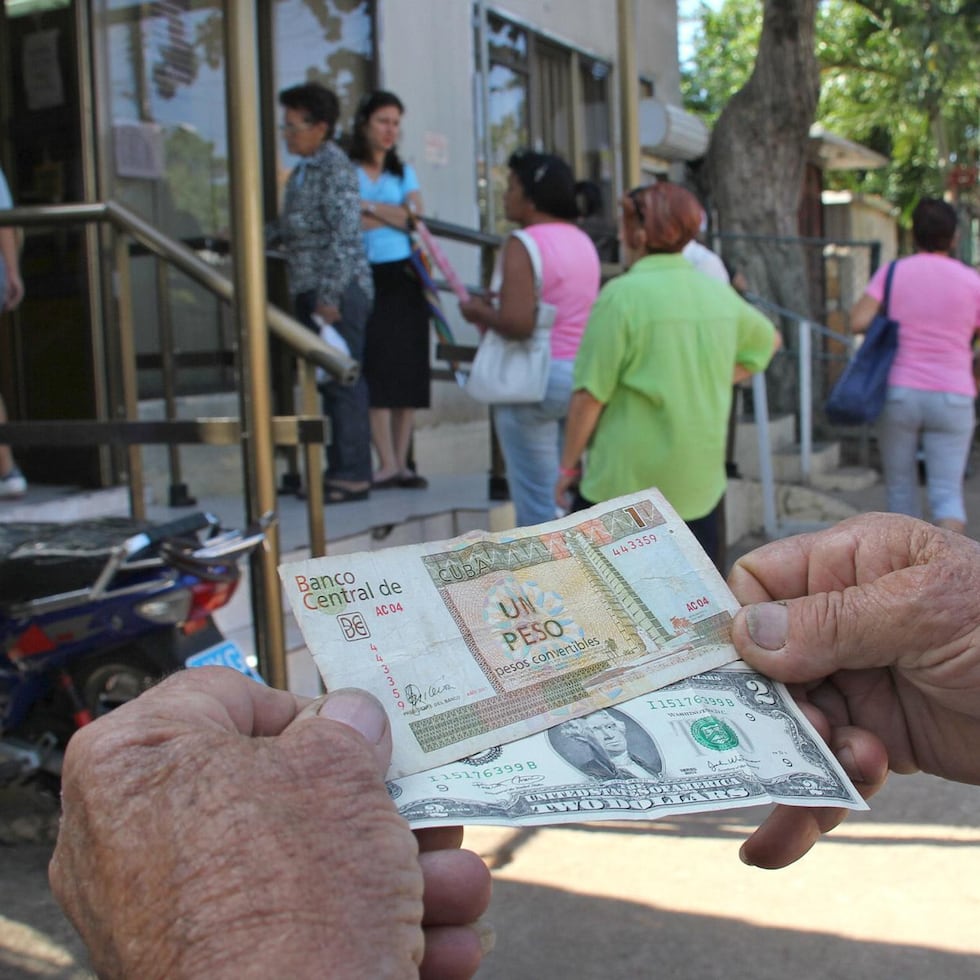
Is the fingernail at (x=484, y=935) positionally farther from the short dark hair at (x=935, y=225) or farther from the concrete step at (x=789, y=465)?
the concrete step at (x=789, y=465)

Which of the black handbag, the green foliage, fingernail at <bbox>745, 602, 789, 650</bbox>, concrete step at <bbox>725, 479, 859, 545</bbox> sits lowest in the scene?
concrete step at <bbox>725, 479, 859, 545</bbox>

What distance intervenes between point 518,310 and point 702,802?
9.88 ft

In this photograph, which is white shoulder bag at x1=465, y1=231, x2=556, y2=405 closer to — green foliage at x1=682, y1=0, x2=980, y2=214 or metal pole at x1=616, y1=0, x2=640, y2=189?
metal pole at x1=616, y1=0, x2=640, y2=189

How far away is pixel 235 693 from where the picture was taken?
1045 mm

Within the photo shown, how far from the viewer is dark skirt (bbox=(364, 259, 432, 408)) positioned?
5285mm

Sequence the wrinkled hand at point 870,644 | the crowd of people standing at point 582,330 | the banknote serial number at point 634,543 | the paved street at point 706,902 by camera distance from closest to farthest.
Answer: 1. the wrinkled hand at point 870,644
2. the banknote serial number at point 634,543
3. the paved street at point 706,902
4. the crowd of people standing at point 582,330

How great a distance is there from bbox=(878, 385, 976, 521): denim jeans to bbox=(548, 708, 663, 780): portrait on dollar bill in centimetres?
399

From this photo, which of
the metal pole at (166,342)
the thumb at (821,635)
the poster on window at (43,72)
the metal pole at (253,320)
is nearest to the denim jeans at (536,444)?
the metal pole at (166,342)

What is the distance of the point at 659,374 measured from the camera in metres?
3.36

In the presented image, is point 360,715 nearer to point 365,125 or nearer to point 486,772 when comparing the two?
point 486,772

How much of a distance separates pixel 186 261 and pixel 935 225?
3.12 meters

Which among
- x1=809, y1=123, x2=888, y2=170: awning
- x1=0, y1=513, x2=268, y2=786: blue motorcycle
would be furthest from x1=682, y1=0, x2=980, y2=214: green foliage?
x1=0, y1=513, x2=268, y2=786: blue motorcycle

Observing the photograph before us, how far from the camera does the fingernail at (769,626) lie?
1330 mm

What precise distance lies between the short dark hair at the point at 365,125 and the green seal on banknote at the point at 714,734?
4.41 m
